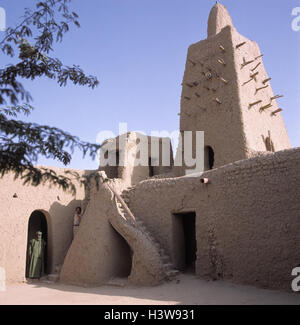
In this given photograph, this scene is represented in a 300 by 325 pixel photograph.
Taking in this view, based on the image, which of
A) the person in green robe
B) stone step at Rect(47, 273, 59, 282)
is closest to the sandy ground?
stone step at Rect(47, 273, 59, 282)

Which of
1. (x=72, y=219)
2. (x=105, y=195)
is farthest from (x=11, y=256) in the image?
(x=105, y=195)

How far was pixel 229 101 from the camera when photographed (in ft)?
42.6

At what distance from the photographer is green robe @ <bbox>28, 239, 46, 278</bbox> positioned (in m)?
11.3

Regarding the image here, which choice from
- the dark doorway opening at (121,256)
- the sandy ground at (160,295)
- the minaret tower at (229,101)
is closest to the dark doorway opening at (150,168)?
the minaret tower at (229,101)

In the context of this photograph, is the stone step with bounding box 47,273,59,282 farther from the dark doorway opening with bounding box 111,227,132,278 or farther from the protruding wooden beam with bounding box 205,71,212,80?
the protruding wooden beam with bounding box 205,71,212,80

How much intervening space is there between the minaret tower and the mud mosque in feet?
0.15

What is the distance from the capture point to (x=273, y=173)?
317 inches

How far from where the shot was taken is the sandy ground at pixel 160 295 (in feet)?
23.3

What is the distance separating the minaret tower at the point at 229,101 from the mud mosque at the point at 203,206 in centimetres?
5

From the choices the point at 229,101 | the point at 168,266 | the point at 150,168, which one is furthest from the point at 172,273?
the point at 150,168

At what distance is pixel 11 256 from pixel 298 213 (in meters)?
9.03

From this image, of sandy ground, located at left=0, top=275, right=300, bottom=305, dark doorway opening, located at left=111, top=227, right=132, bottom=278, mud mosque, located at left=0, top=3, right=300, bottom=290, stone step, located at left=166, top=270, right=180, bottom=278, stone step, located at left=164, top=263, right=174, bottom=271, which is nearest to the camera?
sandy ground, located at left=0, top=275, right=300, bottom=305

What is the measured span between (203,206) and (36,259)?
639 cm
